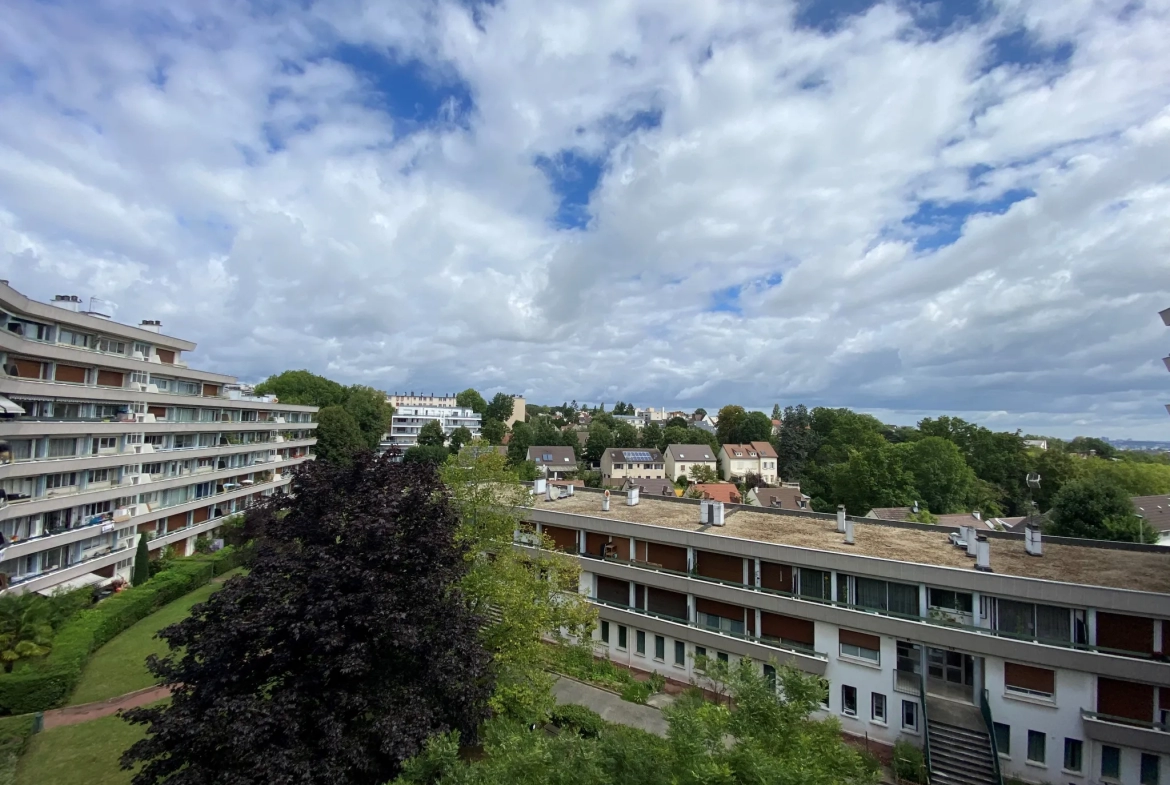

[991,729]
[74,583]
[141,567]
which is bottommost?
[991,729]

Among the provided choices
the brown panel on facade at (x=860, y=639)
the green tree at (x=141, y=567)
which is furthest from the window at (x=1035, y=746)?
the green tree at (x=141, y=567)

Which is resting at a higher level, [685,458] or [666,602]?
[685,458]

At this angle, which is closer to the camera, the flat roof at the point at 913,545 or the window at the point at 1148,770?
the window at the point at 1148,770

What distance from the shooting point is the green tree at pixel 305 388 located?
10094cm

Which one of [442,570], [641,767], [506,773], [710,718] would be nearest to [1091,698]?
[710,718]

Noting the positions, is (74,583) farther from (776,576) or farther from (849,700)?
(849,700)

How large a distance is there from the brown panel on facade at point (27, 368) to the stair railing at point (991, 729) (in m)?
43.8

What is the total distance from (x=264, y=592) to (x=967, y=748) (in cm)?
2195

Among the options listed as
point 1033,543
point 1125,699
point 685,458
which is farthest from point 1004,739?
point 685,458

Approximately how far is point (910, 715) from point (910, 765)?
1.92 meters

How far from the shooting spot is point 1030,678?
60.2 feet

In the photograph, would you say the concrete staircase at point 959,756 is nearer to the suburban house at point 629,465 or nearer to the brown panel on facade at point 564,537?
the brown panel on facade at point 564,537

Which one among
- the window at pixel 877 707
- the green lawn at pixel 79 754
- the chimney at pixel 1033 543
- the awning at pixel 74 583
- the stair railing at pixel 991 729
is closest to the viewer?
the green lawn at pixel 79 754

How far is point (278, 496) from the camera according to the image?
1619 cm
